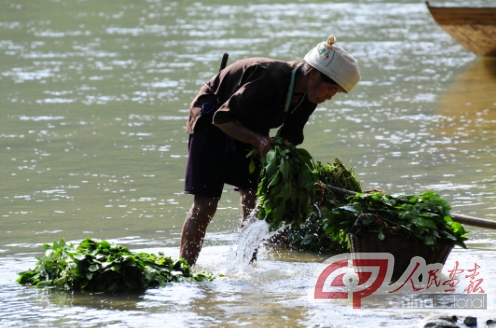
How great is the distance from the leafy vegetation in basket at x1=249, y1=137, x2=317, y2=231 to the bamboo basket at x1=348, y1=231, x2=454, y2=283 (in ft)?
1.18

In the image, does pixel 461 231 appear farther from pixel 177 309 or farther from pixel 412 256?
pixel 177 309

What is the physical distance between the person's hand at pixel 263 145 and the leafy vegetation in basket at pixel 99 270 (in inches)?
36.1

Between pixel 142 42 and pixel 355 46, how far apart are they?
14.3ft

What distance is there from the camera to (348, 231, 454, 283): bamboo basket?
5.54 m

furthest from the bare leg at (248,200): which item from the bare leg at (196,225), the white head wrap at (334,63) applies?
the white head wrap at (334,63)

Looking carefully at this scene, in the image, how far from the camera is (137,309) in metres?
5.26

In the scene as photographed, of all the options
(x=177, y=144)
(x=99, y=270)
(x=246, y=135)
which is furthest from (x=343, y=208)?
(x=177, y=144)

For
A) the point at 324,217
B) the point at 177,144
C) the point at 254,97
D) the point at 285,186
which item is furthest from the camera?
the point at 177,144

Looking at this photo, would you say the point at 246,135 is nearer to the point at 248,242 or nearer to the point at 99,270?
the point at 248,242

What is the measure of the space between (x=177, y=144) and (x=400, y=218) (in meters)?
5.02

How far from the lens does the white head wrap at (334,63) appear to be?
541 cm

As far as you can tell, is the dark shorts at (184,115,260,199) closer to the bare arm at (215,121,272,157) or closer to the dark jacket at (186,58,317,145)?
the dark jacket at (186,58,317,145)

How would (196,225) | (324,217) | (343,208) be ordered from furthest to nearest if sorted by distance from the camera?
(324,217) < (196,225) < (343,208)

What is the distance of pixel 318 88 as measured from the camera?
5.52m
